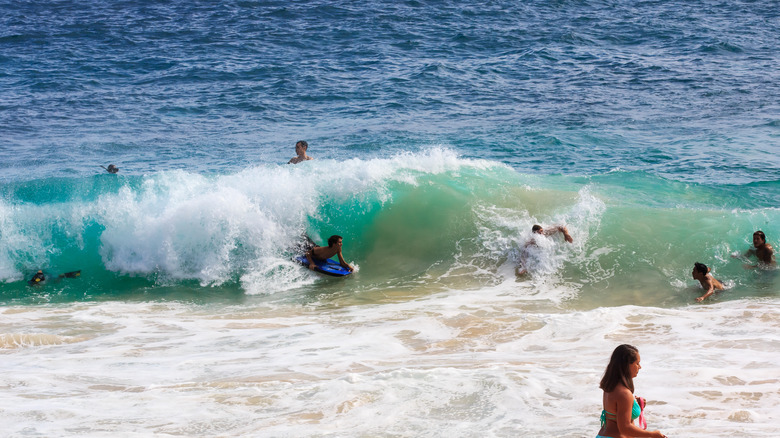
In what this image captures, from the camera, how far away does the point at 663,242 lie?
1071cm

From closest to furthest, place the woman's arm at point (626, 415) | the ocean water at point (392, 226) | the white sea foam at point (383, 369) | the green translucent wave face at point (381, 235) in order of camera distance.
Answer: the woman's arm at point (626, 415), the white sea foam at point (383, 369), the ocean water at point (392, 226), the green translucent wave face at point (381, 235)

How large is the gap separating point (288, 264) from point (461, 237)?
296cm

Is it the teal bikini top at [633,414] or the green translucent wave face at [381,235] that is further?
the green translucent wave face at [381,235]

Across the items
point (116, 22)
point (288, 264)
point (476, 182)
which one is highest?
point (116, 22)

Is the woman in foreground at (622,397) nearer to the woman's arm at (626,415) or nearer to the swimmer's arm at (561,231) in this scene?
the woman's arm at (626,415)

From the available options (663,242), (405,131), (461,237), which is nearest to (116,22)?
(405,131)

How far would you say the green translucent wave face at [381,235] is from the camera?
10047mm

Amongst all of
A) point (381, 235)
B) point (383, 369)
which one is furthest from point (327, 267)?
point (383, 369)

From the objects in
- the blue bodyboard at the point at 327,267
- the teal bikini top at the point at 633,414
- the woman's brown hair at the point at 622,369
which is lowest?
the blue bodyboard at the point at 327,267

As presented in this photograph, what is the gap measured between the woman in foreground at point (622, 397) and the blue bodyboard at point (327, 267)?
6.58 meters

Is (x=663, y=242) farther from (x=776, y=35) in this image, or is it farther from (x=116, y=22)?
(x=116, y=22)

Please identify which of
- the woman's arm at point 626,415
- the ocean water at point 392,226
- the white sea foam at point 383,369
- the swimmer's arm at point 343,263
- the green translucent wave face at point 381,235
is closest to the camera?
the woman's arm at point 626,415

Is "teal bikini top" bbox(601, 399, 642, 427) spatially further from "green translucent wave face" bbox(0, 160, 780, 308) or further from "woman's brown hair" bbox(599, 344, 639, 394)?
"green translucent wave face" bbox(0, 160, 780, 308)

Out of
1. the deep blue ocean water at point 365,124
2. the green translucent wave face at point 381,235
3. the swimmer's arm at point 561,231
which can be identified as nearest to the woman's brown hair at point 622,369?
the green translucent wave face at point 381,235
